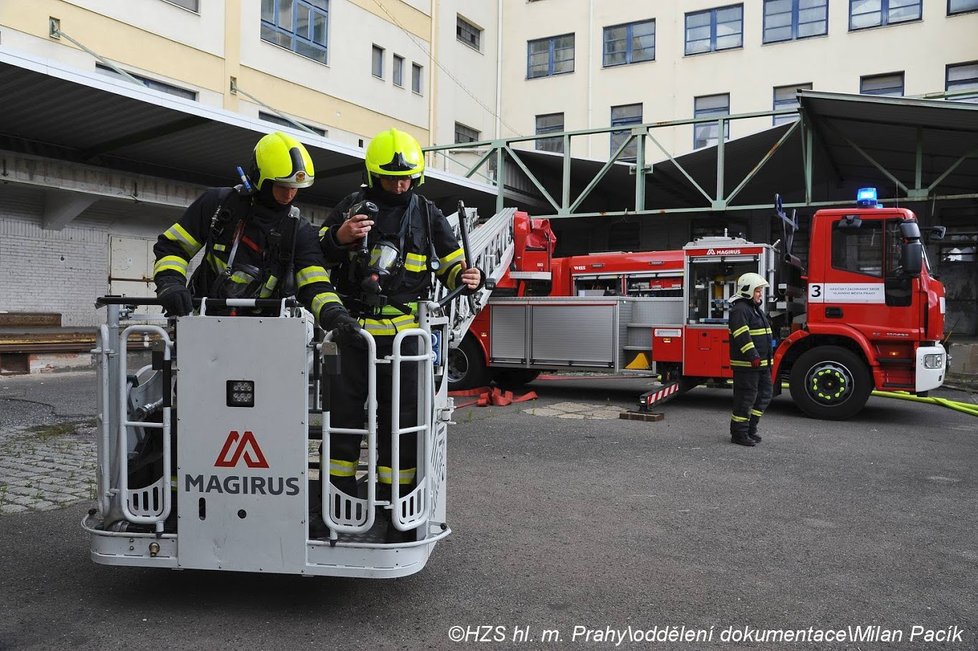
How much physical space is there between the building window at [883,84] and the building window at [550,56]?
9495 mm

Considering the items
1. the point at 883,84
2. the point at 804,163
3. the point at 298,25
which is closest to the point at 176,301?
the point at 804,163

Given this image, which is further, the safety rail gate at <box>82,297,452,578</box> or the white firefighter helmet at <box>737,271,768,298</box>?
the white firefighter helmet at <box>737,271,768,298</box>

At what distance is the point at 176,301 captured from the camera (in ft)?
10.9

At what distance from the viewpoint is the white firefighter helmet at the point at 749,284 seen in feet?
26.6

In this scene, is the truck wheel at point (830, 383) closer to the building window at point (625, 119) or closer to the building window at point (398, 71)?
the building window at point (625, 119)

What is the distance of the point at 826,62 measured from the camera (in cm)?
2345

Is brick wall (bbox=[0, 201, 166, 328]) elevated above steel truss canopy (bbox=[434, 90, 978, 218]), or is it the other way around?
steel truss canopy (bbox=[434, 90, 978, 218])

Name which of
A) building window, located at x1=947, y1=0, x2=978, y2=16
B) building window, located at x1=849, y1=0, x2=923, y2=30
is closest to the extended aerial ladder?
building window, located at x1=849, y1=0, x2=923, y2=30

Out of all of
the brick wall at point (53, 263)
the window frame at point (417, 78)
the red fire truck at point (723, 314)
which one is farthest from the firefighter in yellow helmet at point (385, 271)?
the window frame at point (417, 78)

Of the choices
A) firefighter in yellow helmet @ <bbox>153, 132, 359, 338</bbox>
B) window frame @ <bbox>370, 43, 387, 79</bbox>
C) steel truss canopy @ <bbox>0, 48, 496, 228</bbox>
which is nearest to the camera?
firefighter in yellow helmet @ <bbox>153, 132, 359, 338</bbox>

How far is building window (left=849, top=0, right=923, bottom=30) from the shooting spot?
872 inches

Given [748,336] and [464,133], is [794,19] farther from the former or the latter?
[748,336]

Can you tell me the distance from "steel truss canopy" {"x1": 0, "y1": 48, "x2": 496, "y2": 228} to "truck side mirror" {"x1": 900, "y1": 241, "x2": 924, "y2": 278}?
377 inches

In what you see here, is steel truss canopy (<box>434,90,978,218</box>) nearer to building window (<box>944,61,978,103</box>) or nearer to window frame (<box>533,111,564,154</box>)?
building window (<box>944,61,978,103</box>)
